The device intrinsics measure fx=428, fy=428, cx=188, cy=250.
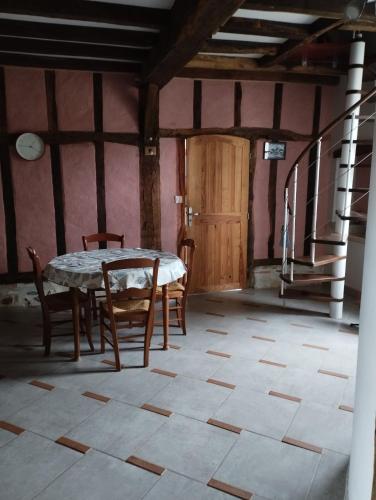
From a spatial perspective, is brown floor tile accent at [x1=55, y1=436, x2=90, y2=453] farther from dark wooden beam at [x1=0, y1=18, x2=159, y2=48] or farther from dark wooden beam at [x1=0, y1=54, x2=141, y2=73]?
dark wooden beam at [x1=0, y1=54, x2=141, y2=73]

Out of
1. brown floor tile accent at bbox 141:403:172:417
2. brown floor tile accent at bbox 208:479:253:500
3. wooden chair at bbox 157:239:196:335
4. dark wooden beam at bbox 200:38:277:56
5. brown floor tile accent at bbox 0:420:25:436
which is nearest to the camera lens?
brown floor tile accent at bbox 208:479:253:500

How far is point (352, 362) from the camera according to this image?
3820 mm

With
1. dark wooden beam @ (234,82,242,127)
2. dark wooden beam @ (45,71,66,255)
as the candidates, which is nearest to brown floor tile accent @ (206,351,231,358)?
dark wooden beam @ (45,71,66,255)

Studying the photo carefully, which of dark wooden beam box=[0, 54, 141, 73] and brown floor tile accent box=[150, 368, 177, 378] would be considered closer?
brown floor tile accent box=[150, 368, 177, 378]

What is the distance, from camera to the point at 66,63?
4.96 meters

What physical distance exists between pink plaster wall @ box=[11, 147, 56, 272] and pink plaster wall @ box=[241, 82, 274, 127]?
8.78ft

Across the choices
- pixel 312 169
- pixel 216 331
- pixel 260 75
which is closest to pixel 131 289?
pixel 216 331

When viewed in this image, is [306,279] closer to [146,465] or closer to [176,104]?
[176,104]

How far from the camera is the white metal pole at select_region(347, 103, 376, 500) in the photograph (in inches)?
66.2

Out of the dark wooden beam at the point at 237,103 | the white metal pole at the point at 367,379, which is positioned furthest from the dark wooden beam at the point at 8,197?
the white metal pole at the point at 367,379

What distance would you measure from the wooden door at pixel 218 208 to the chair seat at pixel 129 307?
213 centimetres

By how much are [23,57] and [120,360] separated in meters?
3.56

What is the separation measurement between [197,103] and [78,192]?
194 centimetres

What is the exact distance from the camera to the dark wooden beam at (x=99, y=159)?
17.3 feet
